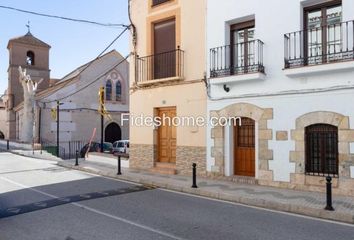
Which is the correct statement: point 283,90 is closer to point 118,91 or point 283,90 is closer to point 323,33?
point 323,33

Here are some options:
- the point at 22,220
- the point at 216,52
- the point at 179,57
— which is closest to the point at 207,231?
A: the point at 22,220

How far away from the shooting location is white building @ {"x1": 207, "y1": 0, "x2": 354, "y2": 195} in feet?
28.4

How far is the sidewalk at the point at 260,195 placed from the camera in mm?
7133

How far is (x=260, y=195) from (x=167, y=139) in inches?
210

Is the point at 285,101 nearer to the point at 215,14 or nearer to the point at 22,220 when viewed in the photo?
the point at 215,14

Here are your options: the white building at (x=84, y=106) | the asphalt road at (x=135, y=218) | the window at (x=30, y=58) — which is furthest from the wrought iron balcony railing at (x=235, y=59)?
the window at (x=30, y=58)

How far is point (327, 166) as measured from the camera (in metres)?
9.05

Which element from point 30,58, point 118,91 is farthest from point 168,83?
point 30,58

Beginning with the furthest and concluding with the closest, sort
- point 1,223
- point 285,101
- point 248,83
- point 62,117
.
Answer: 1. point 62,117
2. point 248,83
3. point 285,101
4. point 1,223

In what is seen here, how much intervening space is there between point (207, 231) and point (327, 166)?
4.86 metres

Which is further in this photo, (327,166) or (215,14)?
(215,14)

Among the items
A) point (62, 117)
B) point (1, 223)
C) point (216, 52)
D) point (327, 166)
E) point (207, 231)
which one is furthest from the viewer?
point (62, 117)

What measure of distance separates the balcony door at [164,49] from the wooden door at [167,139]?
1458 mm

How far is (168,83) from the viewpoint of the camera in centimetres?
1264
